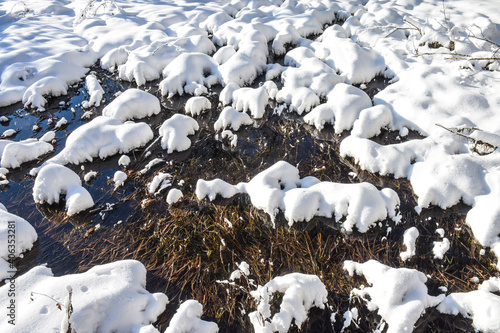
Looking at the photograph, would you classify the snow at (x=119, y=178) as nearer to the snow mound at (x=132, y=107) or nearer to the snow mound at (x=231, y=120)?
the snow mound at (x=132, y=107)

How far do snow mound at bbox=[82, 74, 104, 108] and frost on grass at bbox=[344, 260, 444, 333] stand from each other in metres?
5.60

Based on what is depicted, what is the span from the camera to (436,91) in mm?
4781

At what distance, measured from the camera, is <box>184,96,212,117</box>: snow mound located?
206 inches

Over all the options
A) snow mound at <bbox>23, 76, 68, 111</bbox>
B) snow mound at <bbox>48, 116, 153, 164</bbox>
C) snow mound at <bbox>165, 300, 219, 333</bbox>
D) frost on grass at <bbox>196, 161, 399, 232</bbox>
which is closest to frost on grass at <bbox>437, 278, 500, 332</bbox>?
frost on grass at <bbox>196, 161, 399, 232</bbox>

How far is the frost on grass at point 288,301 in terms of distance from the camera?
237 cm

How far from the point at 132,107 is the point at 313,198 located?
3665mm

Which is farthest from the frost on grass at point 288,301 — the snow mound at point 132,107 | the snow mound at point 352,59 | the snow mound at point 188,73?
the snow mound at point 188,73

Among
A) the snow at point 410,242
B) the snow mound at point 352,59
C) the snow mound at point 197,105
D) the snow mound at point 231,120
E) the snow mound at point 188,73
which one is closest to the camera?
the snow at point 410,242

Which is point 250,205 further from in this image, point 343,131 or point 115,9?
point 115,9

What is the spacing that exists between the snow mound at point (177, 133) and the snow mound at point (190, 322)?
2654 mm

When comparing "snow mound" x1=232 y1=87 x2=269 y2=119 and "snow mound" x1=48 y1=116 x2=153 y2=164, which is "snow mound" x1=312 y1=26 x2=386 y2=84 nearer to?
"snow mound" x1=232 y1=87 x2=269 y2=119

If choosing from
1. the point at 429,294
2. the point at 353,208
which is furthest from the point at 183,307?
the point at 429,294

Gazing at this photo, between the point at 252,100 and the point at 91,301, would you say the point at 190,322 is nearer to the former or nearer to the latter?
the point at 91,301

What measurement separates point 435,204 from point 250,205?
7.17ft
